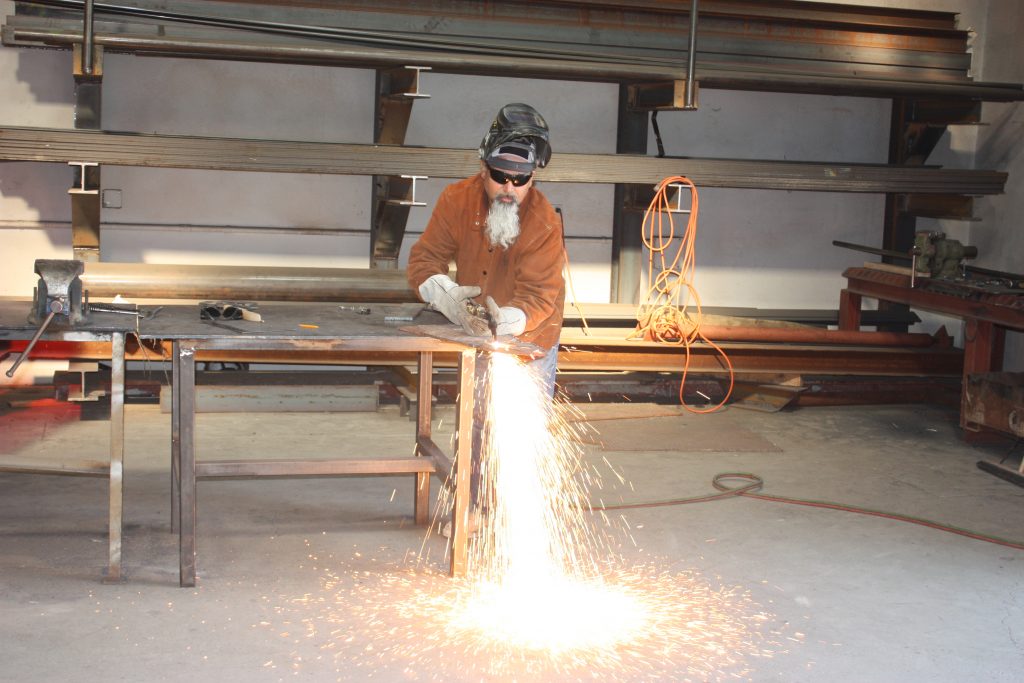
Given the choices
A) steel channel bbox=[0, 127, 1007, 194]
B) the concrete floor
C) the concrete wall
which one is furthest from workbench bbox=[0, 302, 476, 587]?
the concrete wall

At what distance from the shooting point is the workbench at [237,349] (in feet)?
11.3

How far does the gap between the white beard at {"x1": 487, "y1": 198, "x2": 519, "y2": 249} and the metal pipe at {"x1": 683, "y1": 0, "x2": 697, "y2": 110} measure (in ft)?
8.29

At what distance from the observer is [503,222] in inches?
149

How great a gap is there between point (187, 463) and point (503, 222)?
1293 mm

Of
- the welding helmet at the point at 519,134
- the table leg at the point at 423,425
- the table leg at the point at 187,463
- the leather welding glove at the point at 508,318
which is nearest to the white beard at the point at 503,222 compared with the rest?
the welding helmet at the point at 519,134

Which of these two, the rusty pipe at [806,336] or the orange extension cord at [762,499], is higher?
the rusty pipe at [806,336]

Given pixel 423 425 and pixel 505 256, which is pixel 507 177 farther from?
pixel 423 425

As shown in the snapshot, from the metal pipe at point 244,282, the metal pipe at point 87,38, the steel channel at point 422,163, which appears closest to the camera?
the metal pipe at point 87,38

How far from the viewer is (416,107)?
669 cm

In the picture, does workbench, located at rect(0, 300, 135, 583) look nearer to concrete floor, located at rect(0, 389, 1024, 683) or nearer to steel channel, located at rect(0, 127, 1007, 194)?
concrete floor, located at rect(0, 389, 1024, 683)

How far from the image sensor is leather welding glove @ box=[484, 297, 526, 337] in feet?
11.8

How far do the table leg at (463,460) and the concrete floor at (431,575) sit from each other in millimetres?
117

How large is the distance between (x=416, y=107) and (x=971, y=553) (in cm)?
403

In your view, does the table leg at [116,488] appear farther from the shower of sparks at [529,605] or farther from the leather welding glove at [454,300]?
the leather welding glove at [454,300]
